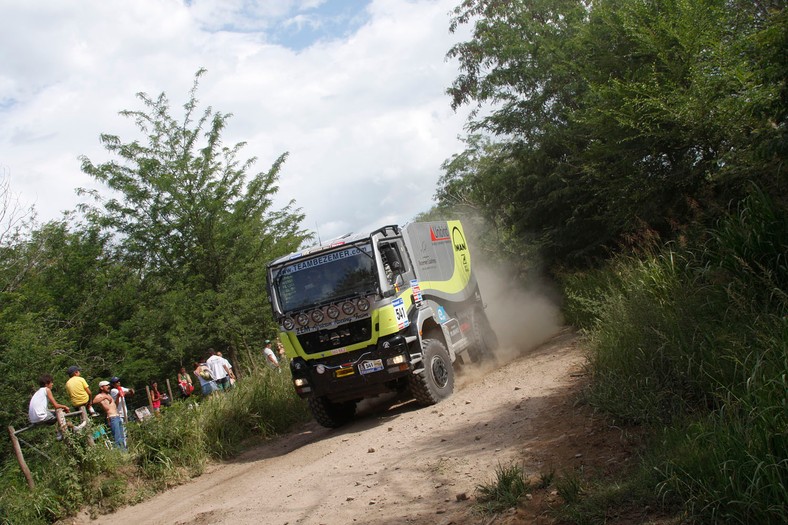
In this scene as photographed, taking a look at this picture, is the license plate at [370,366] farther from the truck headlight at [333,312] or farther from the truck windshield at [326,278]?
the truck windshield at [326,278]

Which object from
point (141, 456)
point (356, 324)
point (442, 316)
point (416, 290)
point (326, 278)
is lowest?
point (141, 456)

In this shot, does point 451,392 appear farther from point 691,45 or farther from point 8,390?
point 8,390

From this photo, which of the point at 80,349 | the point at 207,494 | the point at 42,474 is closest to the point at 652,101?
the point at 207,494

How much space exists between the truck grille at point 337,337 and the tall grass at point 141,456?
219 cm

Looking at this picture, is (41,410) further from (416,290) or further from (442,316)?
(442,316)

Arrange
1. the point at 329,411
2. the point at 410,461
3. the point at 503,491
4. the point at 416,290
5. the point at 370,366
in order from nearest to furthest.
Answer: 1. the point at 503,491
2. the point at 410,461
3. the point at 370,366
4. the point at 329,411
5. the point at 416,290

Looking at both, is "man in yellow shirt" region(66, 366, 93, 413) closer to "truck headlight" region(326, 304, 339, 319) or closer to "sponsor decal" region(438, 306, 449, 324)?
"truck headlight" region(326, 304, 339, 319)

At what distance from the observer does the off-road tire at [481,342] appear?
542 inches

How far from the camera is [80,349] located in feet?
61.2

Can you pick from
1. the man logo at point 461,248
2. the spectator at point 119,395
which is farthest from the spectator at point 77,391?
the man logo at point 461,248

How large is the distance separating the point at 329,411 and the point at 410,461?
12.7 feet

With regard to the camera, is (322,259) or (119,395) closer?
(322,259)

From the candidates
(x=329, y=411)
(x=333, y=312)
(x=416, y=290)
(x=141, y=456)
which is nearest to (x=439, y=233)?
(x=416, y=290)

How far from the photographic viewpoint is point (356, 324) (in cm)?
1027
